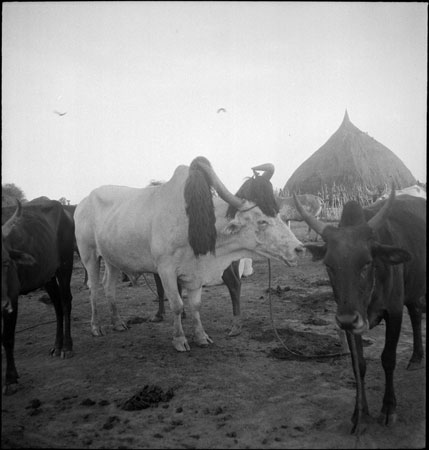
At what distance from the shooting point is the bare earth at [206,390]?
102 inches

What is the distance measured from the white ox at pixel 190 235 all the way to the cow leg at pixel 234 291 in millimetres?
436

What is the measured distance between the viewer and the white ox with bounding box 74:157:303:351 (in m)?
4.33

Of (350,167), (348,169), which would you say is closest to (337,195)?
(348,169)

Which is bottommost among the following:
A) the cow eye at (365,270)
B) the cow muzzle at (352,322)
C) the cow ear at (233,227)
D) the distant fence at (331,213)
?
the cow muzzle at (352,322)

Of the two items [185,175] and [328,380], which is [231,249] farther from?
[328,380]

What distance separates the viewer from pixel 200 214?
13.9ft

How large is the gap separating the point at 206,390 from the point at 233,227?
5.99 feet

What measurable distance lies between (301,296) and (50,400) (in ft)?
15.0

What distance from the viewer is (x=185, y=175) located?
15.3 ft

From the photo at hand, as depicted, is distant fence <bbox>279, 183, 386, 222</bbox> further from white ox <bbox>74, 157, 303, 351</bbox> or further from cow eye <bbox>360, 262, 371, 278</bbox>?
cow eye <bbox>360, 262, 371, 278</bbox>

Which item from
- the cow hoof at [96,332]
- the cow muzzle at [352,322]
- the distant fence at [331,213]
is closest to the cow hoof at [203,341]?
the cow hoof at [96,332]

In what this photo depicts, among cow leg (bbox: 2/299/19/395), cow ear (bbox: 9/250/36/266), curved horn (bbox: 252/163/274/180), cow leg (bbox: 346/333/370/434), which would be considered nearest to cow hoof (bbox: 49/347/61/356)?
cow leg (bbox: 2/299/19/395)

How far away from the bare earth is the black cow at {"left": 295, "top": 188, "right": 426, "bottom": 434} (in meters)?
0.39

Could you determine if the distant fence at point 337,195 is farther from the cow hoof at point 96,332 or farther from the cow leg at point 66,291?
the cow leg at point 66,291
